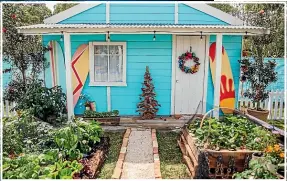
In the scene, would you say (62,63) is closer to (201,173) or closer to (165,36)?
(165,36)

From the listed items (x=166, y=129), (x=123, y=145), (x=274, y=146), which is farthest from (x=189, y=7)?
(x=274, y=146)

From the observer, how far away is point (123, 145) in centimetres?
604

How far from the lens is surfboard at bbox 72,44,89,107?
26.9 feet

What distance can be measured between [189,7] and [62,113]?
4180 mm

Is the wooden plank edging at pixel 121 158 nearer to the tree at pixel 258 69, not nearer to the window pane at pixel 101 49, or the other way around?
the window pane at pixel 101 49

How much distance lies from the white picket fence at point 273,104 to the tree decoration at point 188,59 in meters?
1.81

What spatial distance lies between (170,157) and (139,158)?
22.8 inches

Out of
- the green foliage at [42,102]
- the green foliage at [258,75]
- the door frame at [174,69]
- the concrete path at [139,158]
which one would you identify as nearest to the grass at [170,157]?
the concrete path at [139,158]

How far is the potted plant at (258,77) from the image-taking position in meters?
8.25

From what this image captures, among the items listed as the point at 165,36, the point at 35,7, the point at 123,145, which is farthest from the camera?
the point at 35,7

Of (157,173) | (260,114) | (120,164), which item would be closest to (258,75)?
(260,114)

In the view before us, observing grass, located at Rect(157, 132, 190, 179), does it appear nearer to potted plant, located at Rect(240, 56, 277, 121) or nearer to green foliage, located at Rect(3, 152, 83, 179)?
green foliage, located at Rect(3, 152, 83, 179)

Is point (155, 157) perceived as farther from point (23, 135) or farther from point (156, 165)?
point (23, 135)

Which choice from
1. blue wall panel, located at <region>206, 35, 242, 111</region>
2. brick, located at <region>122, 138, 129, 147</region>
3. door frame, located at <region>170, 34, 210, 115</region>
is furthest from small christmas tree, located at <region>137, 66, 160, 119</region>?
brick, located at <region>122, 138, 129, 147</region>
